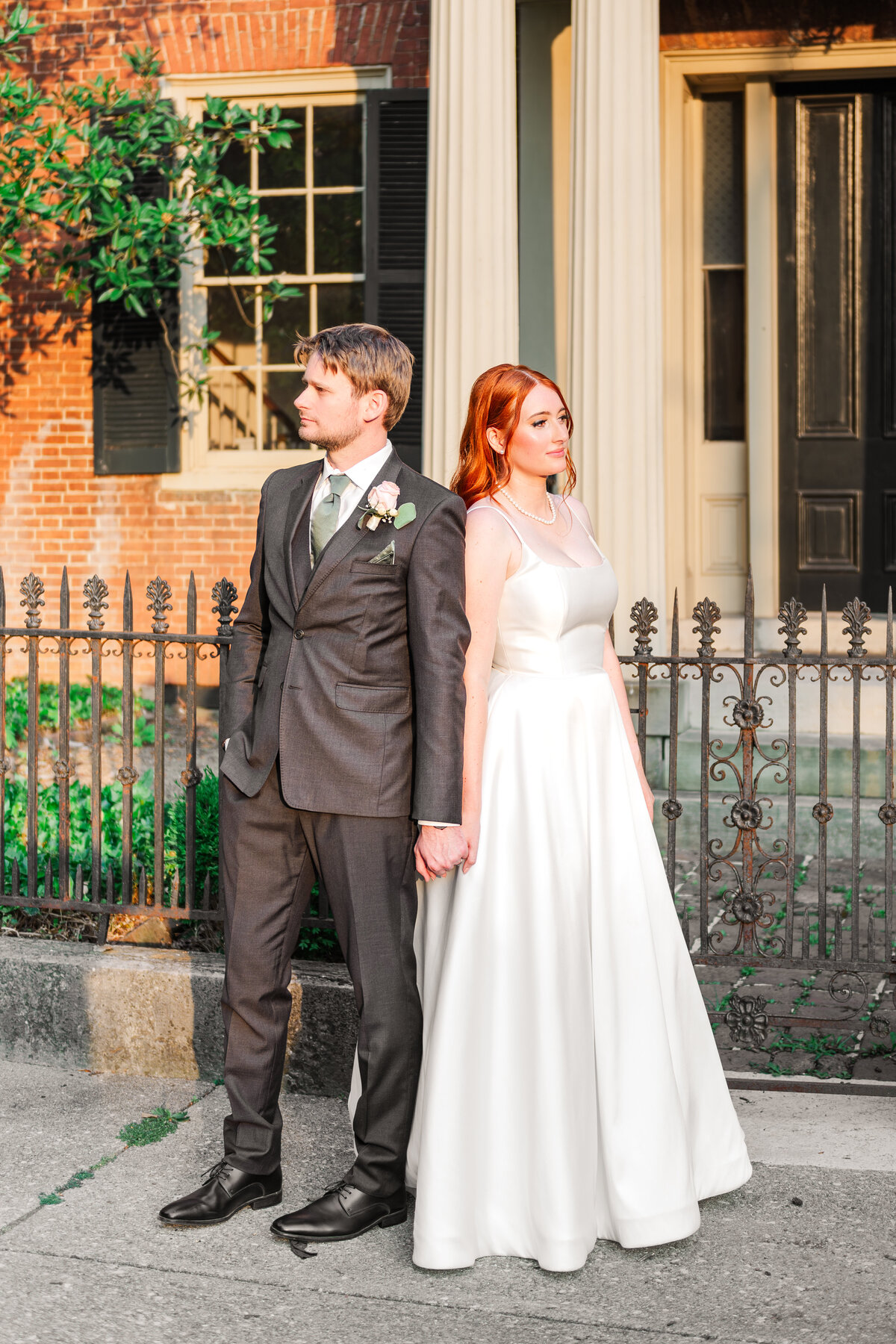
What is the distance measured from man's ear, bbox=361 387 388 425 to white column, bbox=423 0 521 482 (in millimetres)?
4163

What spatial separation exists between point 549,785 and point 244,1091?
103 cm

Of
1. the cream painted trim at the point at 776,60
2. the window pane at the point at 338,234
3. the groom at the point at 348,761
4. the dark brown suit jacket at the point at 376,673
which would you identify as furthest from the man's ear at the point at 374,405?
the window pane at the point at 338,234

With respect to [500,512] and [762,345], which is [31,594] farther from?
[762,345]

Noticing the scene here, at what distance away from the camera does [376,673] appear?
3.32 meters

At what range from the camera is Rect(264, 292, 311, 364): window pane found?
10070 millimetres

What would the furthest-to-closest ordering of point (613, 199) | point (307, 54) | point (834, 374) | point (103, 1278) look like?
point (307, 54) < point (834, 374) < point (613, 199) < point (103, 1278)

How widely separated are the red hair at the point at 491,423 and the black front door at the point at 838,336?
5.60 meters

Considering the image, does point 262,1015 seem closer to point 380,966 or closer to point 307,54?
point 380,966

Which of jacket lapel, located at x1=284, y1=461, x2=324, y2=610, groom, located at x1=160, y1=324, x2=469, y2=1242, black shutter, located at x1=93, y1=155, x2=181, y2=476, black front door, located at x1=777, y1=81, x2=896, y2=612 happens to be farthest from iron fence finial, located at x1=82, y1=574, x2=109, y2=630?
black shutter, located at x1=93, y1=155, x2=181, y2=476

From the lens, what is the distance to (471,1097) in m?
3.31

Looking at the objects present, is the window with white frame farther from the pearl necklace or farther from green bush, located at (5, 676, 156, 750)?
the pearl necklace

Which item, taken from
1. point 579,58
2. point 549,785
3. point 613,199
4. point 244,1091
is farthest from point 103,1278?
point 579,58

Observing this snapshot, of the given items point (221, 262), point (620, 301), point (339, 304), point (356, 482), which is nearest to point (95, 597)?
point (356, 482)

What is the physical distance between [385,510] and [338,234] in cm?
722
